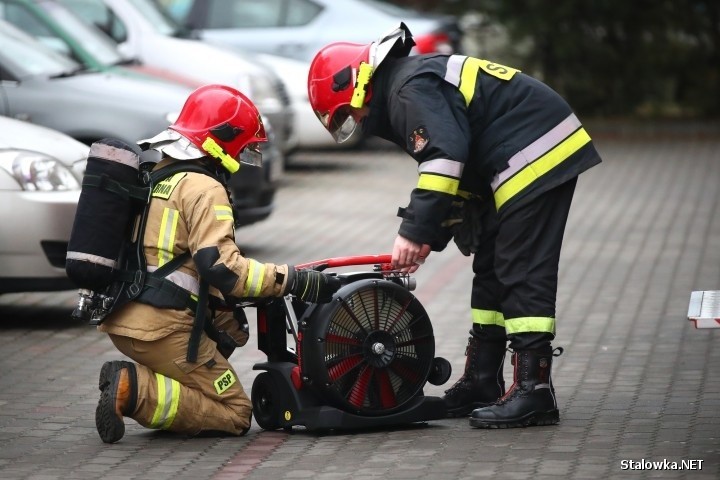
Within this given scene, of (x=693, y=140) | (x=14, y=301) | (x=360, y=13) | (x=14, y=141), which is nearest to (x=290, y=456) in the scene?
(x=14, y=141)

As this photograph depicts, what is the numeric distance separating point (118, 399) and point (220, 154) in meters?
1.04

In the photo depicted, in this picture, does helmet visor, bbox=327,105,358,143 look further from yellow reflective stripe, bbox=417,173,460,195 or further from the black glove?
the black glove

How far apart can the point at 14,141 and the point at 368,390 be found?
3.28 meters

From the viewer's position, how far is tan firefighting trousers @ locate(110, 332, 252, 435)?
567 centimetres

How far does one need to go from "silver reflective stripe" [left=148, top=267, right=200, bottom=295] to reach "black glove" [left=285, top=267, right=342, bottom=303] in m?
0.40

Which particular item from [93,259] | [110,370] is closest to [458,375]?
[110,370]

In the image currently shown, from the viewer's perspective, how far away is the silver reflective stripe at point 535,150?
5.86m

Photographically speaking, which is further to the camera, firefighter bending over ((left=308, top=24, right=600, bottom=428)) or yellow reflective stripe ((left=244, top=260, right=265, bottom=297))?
firefighter bending over ((left=308, top=24, right=600, bottom=428))

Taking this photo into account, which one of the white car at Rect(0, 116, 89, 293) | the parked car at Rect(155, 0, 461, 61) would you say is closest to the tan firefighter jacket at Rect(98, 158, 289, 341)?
the white car at Rect(0, 116, 89, 293)

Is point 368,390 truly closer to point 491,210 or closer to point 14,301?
point 491,210

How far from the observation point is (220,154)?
5.80 m

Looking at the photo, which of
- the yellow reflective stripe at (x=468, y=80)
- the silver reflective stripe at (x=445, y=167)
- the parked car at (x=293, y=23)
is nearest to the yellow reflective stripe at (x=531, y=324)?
the silver reflective stripe at (x=445, y=167)

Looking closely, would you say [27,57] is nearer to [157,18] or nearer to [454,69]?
[157,18]

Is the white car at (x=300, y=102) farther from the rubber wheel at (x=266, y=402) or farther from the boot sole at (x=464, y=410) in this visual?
the rubber wheel at (x=266, y=402)
